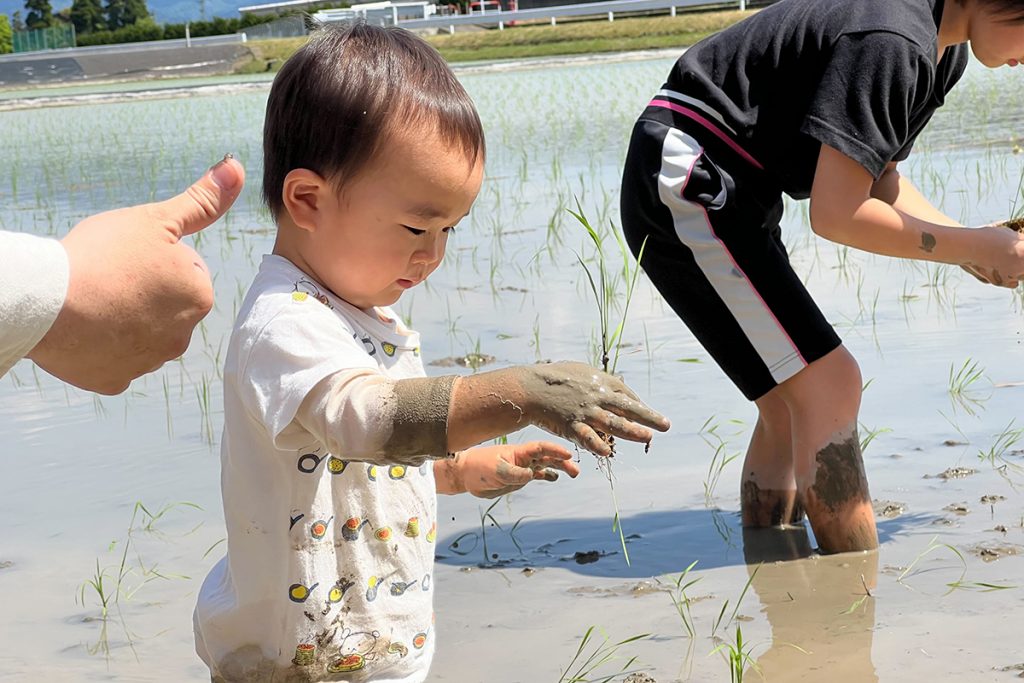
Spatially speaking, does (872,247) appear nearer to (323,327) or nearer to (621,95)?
(323,327)

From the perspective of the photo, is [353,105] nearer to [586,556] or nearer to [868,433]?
[586,556]

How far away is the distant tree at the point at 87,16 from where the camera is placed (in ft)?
221

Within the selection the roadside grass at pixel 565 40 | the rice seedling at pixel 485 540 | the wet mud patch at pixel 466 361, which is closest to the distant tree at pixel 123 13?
the roadside grass at pixel 565 40

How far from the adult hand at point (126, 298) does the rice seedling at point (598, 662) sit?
1.01 meters

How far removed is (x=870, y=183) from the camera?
256 centimetres

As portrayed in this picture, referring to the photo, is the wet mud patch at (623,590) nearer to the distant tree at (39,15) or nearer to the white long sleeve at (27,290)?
the white long sleeve at (27,290)

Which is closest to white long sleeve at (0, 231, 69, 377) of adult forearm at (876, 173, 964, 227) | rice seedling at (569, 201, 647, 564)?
rice seedling at (569, 201, 647, 564)

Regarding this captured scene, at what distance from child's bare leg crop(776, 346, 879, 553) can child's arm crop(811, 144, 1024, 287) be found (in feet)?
0.92

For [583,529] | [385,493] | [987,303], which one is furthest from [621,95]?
[385,493]

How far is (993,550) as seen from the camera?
2643 millimetres

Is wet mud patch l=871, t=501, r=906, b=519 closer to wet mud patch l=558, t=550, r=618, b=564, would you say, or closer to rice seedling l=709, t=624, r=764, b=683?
wet mud patch l=558, t=550, r=618, b=564

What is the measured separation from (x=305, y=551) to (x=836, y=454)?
4.81 ft

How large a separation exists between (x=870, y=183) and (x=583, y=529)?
103 centimetres

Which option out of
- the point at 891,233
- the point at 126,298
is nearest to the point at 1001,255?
the point at 891,233
